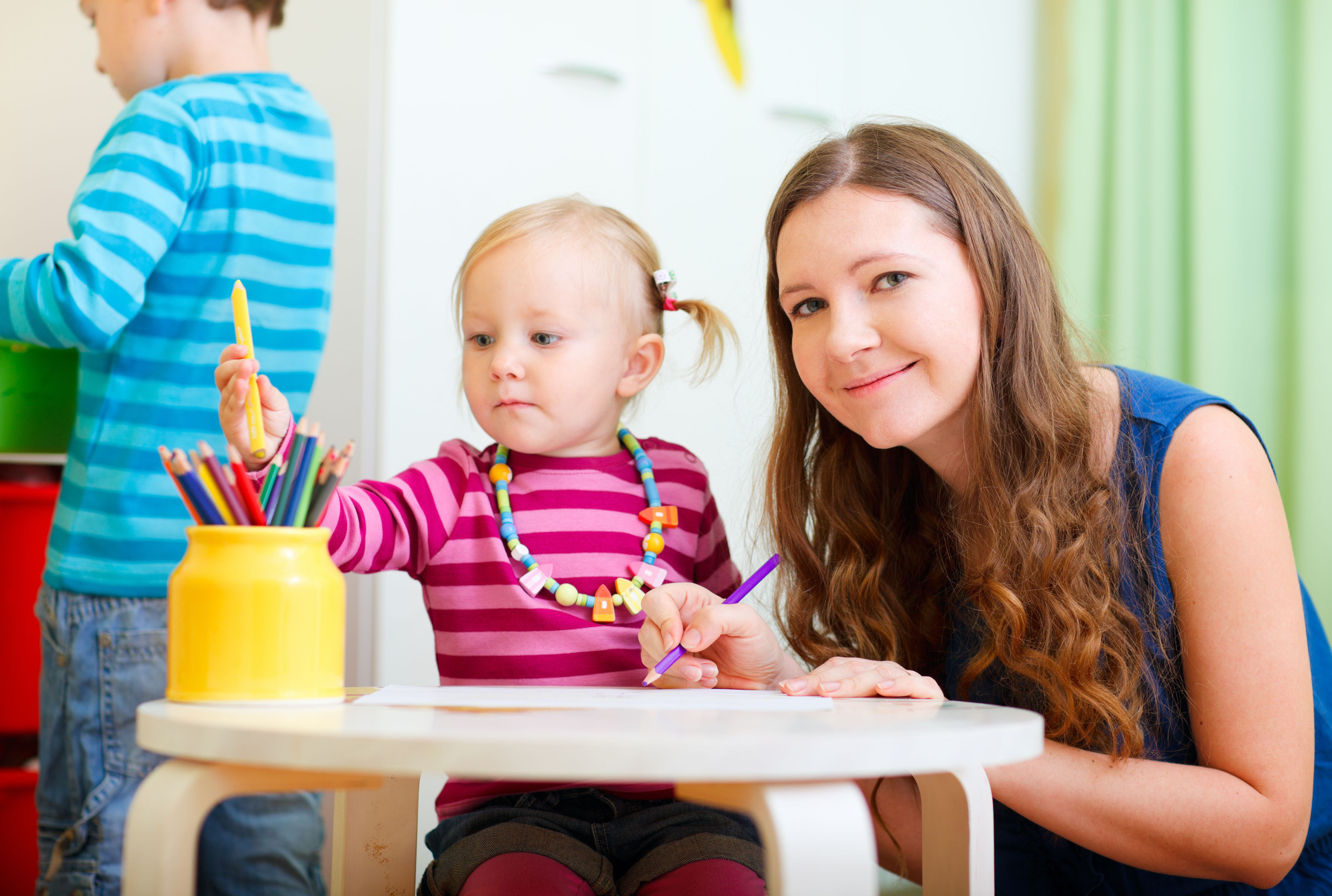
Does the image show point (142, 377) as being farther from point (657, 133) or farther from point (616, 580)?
point (657, 133)

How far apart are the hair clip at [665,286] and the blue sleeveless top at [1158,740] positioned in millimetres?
445

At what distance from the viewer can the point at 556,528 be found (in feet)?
3.33

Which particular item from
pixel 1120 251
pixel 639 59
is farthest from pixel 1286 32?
pixel 639 59

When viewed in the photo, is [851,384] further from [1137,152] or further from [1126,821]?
[1137,152]

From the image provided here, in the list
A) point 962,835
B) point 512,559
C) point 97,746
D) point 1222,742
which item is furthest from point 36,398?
point 1222,742

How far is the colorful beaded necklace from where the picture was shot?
96 centimetres

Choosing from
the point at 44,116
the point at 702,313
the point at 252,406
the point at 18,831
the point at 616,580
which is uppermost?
the point at 44,116

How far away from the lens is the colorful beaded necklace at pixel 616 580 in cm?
96

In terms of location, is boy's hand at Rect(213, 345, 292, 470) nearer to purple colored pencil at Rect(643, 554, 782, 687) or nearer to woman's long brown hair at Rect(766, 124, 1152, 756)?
purple colored pencil at Rect(643, 554, 782, 687)

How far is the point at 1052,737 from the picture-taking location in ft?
2.84

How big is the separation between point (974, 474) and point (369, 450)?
40.7 inches

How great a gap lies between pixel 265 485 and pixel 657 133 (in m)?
1.32

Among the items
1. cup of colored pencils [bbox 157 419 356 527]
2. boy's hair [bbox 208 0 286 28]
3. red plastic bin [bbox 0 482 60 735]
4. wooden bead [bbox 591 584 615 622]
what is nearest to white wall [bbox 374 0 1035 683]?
boy's hair [bbox 208 0 286 28]

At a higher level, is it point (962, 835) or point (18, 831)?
point (962, 835)
